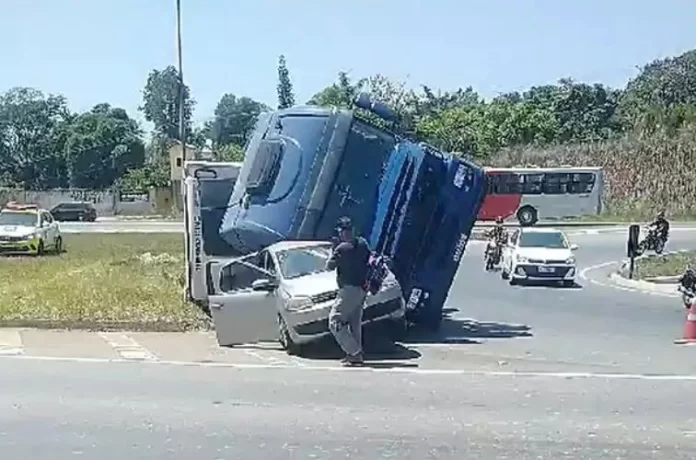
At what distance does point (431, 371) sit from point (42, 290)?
42.0 ft

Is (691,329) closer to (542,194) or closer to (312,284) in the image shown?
(312,284)

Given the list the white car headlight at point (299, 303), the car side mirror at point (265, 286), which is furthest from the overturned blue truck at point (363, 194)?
the white car headlight at point (299, 303)

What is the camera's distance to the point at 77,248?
4584cm

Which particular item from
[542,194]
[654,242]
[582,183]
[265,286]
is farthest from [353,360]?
[582,183]

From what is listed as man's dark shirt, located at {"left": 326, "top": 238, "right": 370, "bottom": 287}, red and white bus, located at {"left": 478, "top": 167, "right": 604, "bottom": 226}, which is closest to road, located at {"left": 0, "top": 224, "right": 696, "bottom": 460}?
man's dark shirt, located at {"left": 326, "top": 238, "right": 370, "bottom": 287}

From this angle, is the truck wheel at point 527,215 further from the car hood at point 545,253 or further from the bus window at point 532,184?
the car hood at point 545,253

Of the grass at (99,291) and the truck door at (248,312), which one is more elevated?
the truck door at (248,312)

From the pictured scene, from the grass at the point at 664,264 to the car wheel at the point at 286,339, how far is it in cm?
1834

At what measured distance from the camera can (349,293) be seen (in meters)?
15.1

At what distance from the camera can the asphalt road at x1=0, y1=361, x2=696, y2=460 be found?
31.2 feet

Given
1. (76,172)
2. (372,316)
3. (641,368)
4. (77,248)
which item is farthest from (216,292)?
(76,172)

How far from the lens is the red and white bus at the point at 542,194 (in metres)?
66.2

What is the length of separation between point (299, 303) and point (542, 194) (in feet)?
171

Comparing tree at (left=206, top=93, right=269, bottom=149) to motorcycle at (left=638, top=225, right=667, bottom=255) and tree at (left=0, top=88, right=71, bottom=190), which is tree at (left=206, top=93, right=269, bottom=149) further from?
motorcycle at (left=638, top=225, right=667, bottom=255)
